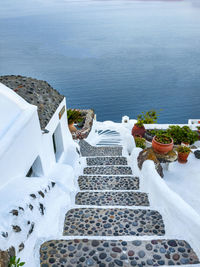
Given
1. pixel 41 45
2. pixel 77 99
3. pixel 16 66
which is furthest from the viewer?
pixel 41 45

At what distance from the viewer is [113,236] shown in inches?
177

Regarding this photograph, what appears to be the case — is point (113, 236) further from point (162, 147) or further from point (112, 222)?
point (162, 147)

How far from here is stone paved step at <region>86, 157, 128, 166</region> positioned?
1028cm

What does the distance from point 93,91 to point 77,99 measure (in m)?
6.11

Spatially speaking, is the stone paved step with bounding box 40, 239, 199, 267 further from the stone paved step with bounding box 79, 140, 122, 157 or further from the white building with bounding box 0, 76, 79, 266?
the stone paved step with bounding box 79, 140, 122, 157

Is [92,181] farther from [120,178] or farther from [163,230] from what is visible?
[163,230]

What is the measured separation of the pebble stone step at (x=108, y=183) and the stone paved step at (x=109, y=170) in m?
0.71

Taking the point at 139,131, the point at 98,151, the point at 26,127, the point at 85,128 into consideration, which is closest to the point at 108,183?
the point at 26,127

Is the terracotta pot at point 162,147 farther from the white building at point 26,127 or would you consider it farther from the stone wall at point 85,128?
the stone wall at point 85,128

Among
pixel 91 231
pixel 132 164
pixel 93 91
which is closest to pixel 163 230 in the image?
pixel 91 231

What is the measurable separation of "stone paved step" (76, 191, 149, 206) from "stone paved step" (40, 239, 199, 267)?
2138 millimetres

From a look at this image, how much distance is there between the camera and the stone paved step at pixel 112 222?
4.93 meters

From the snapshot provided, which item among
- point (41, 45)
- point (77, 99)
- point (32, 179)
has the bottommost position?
point (77, 99)

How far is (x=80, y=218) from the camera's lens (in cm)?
535
